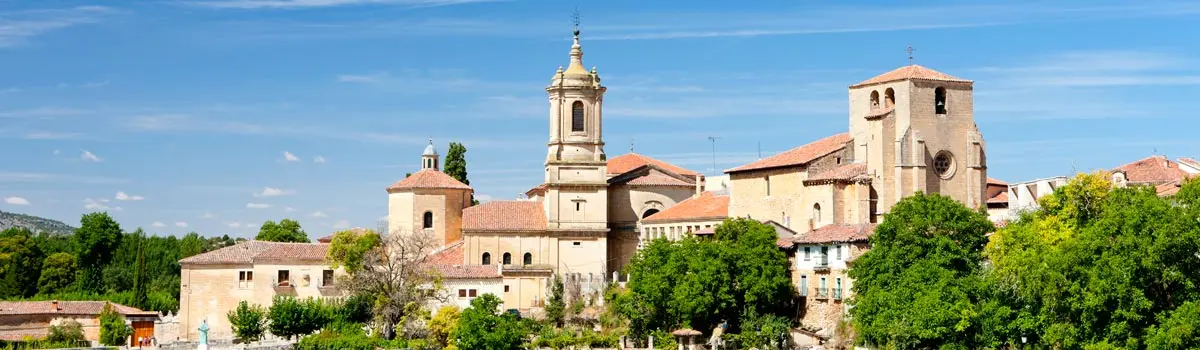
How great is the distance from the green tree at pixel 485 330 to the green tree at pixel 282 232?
35.8 metres

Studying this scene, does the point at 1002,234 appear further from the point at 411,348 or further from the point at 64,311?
the point at 64,311

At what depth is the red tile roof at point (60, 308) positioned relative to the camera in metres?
67.8

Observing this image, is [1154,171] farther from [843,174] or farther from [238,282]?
[238,282]

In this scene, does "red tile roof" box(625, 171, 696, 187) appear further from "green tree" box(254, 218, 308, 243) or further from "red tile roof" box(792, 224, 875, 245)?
"green tree" box(254, 218, 308, 243)

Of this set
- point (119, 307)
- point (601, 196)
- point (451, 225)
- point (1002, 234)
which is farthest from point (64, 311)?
point (1002, 234)

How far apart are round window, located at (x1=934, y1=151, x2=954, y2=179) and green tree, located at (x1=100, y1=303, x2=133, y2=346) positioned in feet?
111

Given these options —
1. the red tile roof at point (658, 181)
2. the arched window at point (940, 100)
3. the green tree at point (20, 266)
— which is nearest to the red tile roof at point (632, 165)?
the red tile roof at point (658, 181)

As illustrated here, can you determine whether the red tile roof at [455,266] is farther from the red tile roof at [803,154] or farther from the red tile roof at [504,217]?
the red tile roof at [803,154]

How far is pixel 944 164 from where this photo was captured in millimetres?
60625

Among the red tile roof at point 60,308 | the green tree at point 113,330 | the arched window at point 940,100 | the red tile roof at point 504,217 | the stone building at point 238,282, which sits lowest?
the green tree at point 113,330

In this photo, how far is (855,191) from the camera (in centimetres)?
5928

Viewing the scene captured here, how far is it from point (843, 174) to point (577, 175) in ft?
47.0

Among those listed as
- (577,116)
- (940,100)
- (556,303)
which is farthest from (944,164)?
(577,116)

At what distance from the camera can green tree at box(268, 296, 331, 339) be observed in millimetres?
62688
